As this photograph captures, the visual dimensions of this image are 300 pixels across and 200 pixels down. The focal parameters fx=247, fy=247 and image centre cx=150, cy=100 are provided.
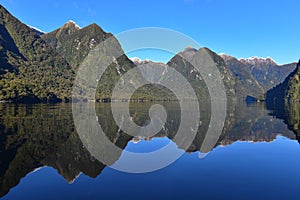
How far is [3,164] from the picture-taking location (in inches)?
897

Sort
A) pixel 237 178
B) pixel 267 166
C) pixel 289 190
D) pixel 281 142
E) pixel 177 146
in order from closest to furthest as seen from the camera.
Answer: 1. pixel 289 190
2. pixel 237 178
3. pixel 267 166
4. pixel 177 146
5. pixel 281 142

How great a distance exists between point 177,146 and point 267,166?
502 inches

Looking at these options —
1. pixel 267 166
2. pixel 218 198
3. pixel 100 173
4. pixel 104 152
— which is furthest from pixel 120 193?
pixel 267 166

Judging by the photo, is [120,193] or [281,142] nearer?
[120,193]

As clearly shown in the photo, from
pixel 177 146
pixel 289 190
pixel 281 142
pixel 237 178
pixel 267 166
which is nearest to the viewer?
pixel 289 190

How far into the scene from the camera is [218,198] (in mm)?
16219

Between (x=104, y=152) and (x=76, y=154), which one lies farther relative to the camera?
(x=104, y=152)

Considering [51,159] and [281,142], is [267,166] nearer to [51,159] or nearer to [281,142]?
[281,142]

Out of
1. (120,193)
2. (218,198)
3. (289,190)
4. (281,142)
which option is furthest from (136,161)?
(281,142)

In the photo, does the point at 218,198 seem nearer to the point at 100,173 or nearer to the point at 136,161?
the point at 100,173

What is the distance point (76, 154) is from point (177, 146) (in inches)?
551

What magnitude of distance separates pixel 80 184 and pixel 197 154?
50.7 ft

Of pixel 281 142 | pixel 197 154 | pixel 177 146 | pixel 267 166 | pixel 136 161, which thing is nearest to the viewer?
pixel 267 166

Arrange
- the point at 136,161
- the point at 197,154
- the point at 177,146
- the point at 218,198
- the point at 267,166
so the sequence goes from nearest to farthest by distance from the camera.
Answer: the point at 218,198
the point at 267,166
the point at 136,161
the point at 197,154
the point at 177,146
